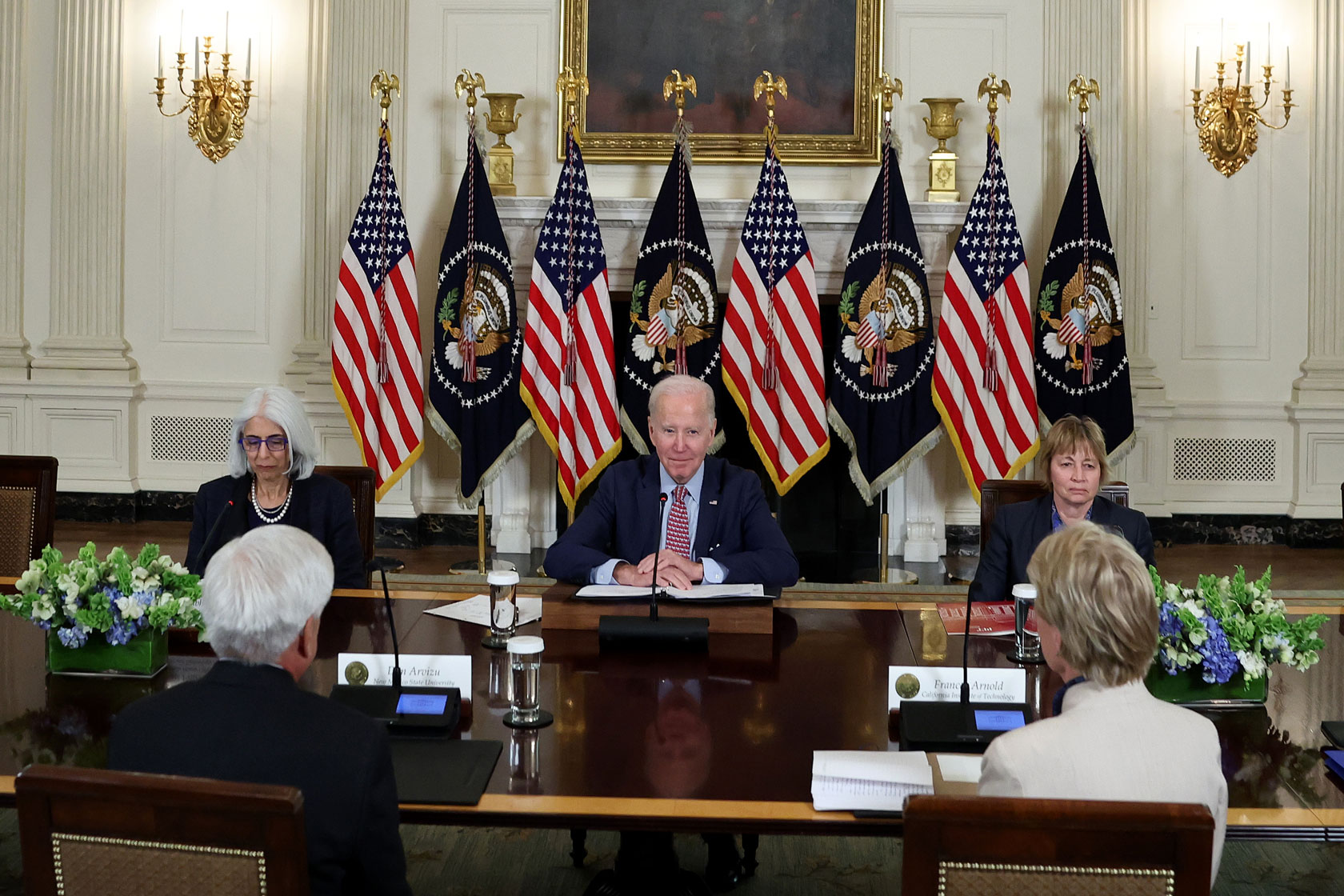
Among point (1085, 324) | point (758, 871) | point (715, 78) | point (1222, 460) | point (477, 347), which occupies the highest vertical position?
point (715, 78)

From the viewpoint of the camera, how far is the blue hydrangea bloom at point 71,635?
251 centimetres

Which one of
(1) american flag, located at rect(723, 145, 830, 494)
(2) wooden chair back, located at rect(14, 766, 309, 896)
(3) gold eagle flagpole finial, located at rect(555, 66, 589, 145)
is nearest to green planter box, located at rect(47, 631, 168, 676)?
(2) wooden chair back, located at rect(14, 766, 309, 896)

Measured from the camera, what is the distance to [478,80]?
6656 mm

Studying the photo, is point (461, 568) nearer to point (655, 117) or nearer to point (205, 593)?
point (655, 117)

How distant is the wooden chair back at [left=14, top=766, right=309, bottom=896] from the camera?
137cm

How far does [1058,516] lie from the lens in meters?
3.62

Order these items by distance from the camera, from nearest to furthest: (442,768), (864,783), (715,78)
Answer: (864,783), (442,768), (715,78)

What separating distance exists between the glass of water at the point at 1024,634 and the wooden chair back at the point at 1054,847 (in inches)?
54.2

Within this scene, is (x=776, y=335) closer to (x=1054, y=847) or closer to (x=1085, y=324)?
(x=1085, y=324)

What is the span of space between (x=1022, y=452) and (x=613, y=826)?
4.85 m

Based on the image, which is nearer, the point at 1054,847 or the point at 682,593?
the point at 1054,847

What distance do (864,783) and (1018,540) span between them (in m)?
1.76

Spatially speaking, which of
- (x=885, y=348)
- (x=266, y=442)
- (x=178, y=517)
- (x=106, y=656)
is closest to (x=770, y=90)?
(x=885, y=348)

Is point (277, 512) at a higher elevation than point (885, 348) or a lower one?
lower
